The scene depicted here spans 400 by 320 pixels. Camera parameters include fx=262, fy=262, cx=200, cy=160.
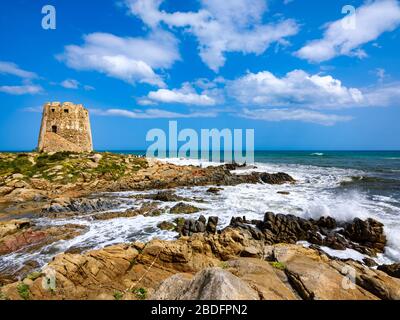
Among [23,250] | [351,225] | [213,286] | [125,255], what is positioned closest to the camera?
[213,286]

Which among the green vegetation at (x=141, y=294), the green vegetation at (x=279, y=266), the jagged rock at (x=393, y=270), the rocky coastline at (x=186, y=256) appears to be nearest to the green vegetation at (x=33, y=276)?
the rocky coastline at (x=186, y=256)

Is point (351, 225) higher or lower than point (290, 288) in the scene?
lower

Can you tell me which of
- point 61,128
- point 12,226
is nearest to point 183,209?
point 12,226

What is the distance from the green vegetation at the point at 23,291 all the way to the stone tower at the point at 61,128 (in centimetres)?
4160

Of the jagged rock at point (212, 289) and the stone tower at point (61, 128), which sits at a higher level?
the stone tower at point (61, 128)

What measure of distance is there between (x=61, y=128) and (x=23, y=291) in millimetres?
42638

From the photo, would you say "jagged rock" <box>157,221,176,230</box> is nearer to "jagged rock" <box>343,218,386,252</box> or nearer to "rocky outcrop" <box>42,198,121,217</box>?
"rocky outcrop" <box>42,198,121,217</box>

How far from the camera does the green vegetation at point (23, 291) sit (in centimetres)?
685

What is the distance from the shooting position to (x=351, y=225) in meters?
15.6

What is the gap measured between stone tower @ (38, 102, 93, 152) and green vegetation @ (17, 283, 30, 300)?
136ft

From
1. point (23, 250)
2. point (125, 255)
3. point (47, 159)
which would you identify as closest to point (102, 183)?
point (47, 159)

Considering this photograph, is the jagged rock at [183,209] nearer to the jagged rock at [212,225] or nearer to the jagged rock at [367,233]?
the jagged rock at [212,225]
